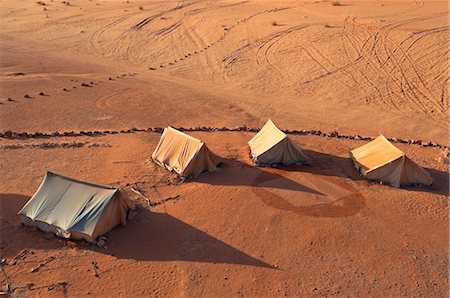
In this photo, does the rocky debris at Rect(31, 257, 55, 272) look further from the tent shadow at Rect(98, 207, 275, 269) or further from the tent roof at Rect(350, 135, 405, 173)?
the tent roof at Rect(350, 135, 405, 173)

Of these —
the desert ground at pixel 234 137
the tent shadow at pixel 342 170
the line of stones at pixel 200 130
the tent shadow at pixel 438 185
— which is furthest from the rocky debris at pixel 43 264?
the tent shadow at pixel 438 185

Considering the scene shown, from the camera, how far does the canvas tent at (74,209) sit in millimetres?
14430

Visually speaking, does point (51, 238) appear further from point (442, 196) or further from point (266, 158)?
point (442, 196)

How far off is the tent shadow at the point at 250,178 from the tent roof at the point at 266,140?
2.96 ft

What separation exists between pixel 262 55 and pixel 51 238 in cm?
2298

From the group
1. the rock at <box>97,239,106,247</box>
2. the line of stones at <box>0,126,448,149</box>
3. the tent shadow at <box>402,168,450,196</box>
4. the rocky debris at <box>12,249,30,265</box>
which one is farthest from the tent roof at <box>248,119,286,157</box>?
the rocky debris at <box>12,249,30,265</box>

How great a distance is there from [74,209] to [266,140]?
29.3 ft

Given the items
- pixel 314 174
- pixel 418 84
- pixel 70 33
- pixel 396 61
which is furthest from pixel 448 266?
pixel 70 33

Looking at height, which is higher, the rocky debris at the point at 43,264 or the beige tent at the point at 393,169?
the rocky debris at the point at 43,264

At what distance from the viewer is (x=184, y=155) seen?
18.5 m

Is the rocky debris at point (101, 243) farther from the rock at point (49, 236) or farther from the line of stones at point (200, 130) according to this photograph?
the line of stones at point (200, 130)

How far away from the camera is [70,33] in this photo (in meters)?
40.5

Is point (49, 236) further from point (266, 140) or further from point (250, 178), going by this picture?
point (266, 140)

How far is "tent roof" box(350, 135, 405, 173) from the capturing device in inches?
725
